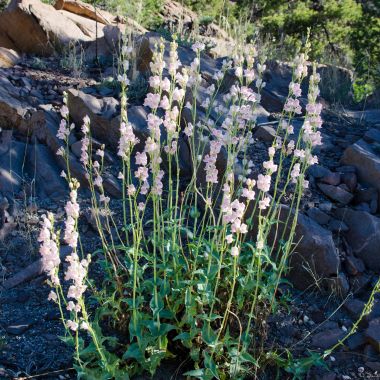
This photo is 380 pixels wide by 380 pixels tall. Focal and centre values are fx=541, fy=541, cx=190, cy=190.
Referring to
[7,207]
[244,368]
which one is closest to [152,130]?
[244,368]

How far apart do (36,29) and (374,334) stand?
21.4ft

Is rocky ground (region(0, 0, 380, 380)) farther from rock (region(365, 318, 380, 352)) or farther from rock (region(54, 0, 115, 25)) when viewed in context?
rock (region(54, 0, 115, 25))

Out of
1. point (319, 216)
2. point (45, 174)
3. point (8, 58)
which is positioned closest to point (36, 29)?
point (8, 58)

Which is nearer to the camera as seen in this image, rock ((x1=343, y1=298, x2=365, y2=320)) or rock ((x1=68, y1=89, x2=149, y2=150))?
rock ((x1=343, y1=298, x2=365, y2=320))

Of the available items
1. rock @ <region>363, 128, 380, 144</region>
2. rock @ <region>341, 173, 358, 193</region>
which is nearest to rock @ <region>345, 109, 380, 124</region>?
rock @ <region>363, 128, 380, 144</region>

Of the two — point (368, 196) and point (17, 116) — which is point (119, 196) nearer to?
point (17, 116)

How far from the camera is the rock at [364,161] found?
462 cm

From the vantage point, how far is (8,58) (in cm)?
711

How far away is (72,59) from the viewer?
6.88m

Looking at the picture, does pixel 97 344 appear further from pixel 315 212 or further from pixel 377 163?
pixel 377 163

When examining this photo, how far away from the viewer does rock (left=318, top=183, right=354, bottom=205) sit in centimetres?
450

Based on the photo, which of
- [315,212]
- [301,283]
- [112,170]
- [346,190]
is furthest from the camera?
[112,170]

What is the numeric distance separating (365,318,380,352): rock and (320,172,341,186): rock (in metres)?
1.46

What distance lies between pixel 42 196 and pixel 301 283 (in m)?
2.37
